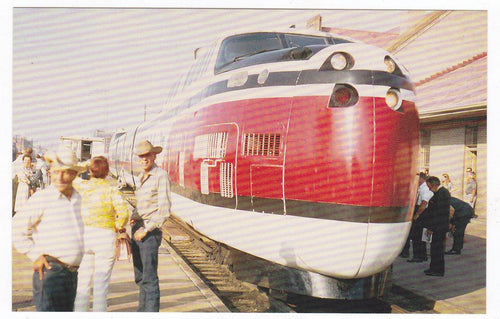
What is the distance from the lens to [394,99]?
4.21 m

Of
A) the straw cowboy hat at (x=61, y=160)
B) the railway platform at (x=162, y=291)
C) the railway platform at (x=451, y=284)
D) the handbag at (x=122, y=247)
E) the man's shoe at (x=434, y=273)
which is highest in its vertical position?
the straw cowboy hat at (x=61, y=160)

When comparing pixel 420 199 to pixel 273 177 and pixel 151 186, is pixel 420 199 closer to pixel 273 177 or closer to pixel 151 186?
pixel 273 177

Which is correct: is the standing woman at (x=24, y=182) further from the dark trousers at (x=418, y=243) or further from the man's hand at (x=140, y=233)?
the dark trousers at (x=418, y=243)

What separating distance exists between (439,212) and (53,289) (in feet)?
18.3

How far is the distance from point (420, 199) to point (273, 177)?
4.76 metres

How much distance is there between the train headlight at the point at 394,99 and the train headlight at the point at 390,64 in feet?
0.68

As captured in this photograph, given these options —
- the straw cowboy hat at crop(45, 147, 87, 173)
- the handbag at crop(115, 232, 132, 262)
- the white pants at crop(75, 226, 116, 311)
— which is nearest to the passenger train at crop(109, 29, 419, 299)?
the handbag at crop(115, 232, 132, 262)

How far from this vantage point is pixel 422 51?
15156mm

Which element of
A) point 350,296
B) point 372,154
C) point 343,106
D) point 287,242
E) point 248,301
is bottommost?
point 248,301

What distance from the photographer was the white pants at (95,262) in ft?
13.6

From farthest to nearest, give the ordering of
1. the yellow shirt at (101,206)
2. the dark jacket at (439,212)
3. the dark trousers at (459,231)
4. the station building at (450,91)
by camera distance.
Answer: the station building at (450,91) → the dark trousers at (459,231) → the dark jacket at (439,212) → the yellow shirt at (101,206)

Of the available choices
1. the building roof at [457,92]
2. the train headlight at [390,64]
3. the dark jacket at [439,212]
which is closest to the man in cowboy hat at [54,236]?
the train headlight at [390,64]
